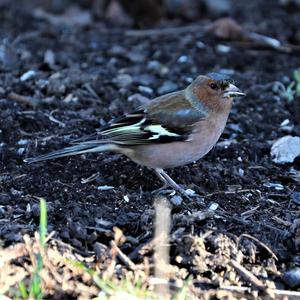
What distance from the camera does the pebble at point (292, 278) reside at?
4320 millimetres

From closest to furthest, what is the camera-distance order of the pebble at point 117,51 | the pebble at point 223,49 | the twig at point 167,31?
1. the pebble at point 117,51
2. the pebble at point 223,49
3. the twig at point 167,31

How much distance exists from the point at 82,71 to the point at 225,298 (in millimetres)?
3811

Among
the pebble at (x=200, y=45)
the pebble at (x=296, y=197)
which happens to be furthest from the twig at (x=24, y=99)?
the pebble at (x=296, y=197)

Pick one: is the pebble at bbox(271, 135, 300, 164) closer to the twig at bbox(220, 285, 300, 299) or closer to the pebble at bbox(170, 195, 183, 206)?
the pebble at bbox(170, 195, 183, 206)

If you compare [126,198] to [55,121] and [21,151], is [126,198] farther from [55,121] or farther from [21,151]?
[55,121]

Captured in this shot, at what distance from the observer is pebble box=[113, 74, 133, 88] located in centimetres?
712

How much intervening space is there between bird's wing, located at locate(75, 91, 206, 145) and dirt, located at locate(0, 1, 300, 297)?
306mm

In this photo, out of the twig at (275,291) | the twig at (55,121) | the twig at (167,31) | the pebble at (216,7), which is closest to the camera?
the twig at (275,291)

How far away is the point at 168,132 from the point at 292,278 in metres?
1.63

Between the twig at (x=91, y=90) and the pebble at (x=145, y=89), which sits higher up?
the twig at (x=91, y=90)

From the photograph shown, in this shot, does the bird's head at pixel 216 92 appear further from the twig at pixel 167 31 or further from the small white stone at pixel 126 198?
the twig at pixel 167 31

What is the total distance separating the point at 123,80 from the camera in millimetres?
7180

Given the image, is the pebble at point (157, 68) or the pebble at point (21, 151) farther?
the pebble at point (157, 68)

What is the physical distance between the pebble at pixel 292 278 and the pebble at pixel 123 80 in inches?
127
